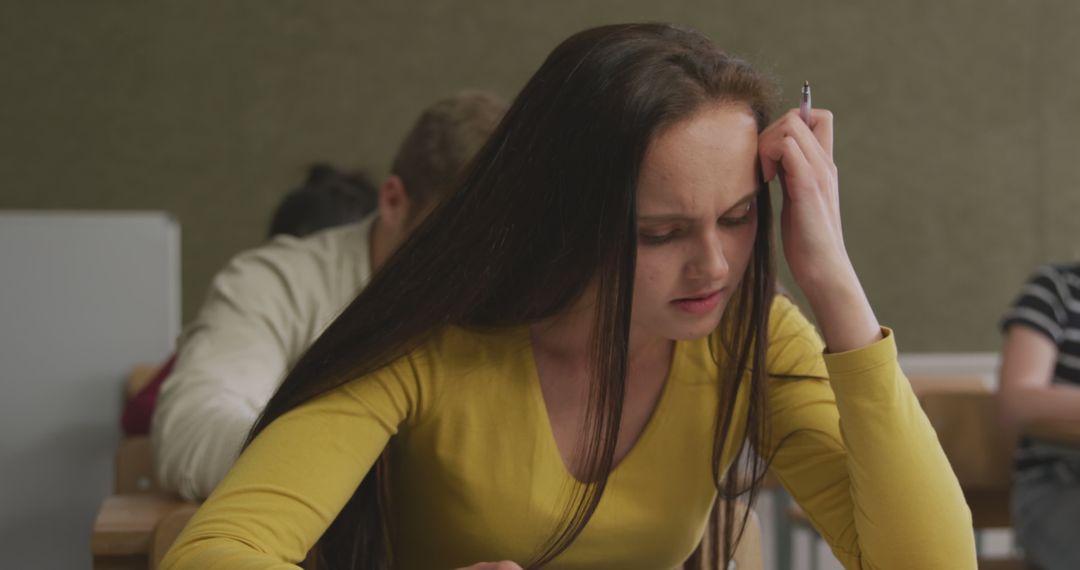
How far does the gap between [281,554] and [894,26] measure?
347 cm

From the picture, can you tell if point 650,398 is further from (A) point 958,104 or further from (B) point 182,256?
(A) point 958,104

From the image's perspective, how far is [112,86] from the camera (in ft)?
12.3

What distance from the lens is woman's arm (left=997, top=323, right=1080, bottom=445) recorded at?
244 centimetres

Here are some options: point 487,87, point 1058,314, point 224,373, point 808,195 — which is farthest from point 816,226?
point 487,87

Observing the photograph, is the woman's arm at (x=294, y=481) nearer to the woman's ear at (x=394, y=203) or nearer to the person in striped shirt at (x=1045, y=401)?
the woman's ear at (x=394, y=203)

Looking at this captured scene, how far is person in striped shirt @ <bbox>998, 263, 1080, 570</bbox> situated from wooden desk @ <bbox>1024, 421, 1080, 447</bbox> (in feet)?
0.06

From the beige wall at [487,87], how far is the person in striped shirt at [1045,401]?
1.42 m

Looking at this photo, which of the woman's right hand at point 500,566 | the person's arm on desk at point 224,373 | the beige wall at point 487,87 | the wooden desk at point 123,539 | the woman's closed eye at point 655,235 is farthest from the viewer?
the beige wall at point 487,87

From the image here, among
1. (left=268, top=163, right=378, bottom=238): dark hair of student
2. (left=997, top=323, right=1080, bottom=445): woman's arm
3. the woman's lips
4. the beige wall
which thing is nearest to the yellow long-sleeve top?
the woman's lips

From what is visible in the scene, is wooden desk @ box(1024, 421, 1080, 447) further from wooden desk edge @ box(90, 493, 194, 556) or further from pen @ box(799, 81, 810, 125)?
wooden desk edge @ box(90, 493, 194, 556)

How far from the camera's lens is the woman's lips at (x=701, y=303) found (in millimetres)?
1143

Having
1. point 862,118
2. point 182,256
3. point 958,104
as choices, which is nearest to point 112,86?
point 182,256

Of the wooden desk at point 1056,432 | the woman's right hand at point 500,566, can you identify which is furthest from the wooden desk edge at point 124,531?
the wooden desk at point 1056,432

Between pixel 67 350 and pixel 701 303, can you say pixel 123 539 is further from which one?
pixel 67 350
